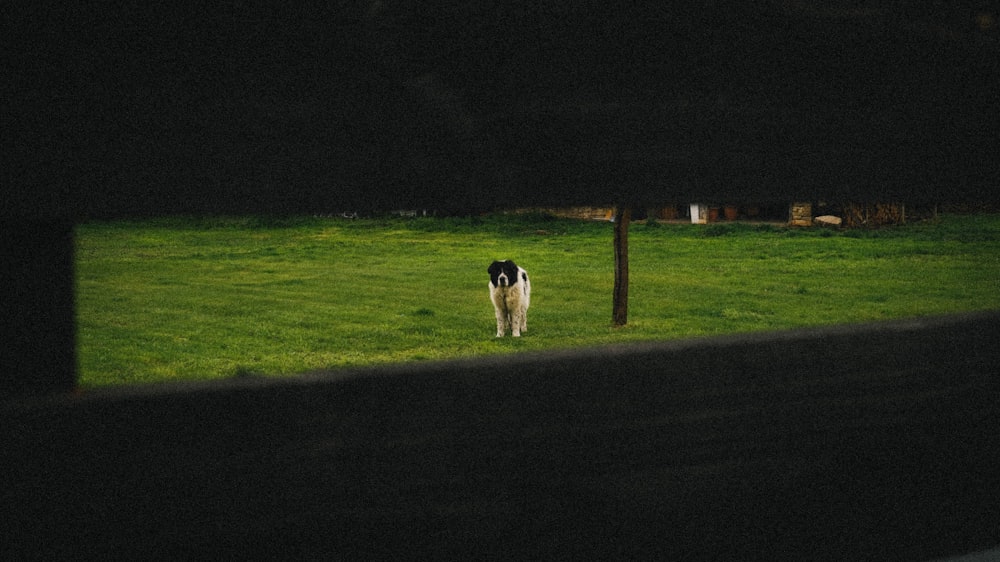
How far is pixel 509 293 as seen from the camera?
13.1m

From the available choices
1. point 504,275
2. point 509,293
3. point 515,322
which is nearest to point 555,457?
point 504,275

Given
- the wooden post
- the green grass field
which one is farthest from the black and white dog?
the wooden post

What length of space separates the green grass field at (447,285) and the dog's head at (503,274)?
89 centimetres

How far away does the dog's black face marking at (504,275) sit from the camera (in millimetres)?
12891

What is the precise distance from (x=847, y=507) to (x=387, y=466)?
62cm

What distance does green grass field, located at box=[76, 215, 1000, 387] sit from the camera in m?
13.1

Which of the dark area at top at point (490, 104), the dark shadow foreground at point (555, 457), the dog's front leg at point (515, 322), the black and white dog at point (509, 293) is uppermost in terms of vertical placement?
the dark area at top at point (490, 104)

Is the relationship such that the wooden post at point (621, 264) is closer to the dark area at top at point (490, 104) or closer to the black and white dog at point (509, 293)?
the black and white dog at point (509, 293)

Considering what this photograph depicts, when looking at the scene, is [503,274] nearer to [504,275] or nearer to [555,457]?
[504,275]

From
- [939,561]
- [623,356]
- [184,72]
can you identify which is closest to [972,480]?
[939,561]

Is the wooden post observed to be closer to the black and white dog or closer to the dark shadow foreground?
the black and white dog

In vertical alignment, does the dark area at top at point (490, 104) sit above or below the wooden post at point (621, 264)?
above

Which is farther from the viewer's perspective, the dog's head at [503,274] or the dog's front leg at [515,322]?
the dog's front leg at [515,322]

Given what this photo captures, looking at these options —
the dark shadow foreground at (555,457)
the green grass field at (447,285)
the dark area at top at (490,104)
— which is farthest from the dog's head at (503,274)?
the dark area at top at (490,104)
